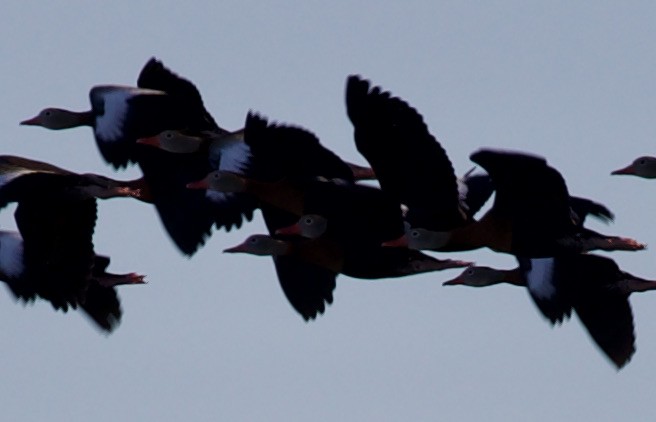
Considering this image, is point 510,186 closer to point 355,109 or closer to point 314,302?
point 355,109

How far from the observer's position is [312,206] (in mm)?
24422

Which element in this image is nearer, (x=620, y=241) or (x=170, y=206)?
(x=620, y=241)

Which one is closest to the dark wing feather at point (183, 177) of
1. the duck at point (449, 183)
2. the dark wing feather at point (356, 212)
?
the dark wing feather at point (356, 212)

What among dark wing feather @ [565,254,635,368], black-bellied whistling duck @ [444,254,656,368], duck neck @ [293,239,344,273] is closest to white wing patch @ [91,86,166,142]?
duck neck @ [293,239,344,273]

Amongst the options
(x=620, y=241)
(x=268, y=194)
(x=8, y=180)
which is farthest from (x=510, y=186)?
(x=8, y=180)

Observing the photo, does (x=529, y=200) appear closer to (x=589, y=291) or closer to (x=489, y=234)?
(x=489, y=234)

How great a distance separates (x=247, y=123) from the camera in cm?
2408

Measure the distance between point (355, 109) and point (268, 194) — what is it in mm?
2183

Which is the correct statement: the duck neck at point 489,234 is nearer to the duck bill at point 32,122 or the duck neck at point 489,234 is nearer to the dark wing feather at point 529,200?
the dark wing feather at point 529,200

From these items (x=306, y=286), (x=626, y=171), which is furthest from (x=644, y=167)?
(x=306, y=286)

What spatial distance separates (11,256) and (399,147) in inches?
178

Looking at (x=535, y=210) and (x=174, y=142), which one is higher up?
(x=174, y=142)

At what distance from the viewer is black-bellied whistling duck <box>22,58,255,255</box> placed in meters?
25.1

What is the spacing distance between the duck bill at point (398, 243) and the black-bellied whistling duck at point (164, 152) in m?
2.08
